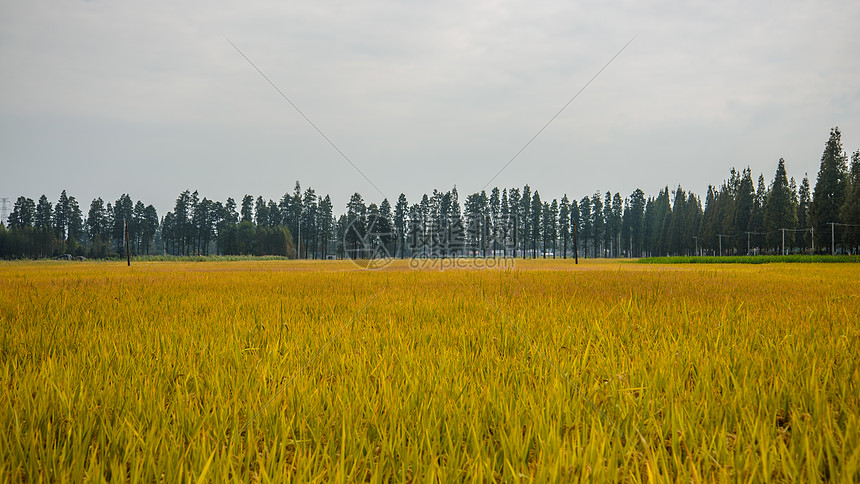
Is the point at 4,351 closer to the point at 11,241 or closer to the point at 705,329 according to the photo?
the point at 705,329

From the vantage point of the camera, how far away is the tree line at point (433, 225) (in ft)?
277

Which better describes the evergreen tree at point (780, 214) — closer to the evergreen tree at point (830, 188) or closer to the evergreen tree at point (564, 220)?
the evergreen tree at point (830, 188)

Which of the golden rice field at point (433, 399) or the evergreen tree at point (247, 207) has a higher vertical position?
the evergreen tree at point (247, 207)

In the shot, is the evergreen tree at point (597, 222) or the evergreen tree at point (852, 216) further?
the evergreen tree at point (597, 222)

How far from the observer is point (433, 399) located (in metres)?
2.43

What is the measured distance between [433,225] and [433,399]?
333 ft

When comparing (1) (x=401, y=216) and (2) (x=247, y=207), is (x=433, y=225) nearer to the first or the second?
(1) (x=401, y=216)

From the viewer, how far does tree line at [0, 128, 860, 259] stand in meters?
84.5

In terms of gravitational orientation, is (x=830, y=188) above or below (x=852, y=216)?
above

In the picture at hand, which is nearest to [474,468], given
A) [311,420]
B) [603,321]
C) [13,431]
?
[311,420]

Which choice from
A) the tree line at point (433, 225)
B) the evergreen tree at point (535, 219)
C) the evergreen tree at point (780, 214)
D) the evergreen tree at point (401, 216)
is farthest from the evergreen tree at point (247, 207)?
the evergreen tree at point (780, 214)

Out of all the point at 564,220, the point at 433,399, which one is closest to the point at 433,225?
the point at 564,220

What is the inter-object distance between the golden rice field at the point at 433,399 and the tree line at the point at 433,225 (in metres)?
66.8

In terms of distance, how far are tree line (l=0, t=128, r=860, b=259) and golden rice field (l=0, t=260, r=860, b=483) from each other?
66770 mm
